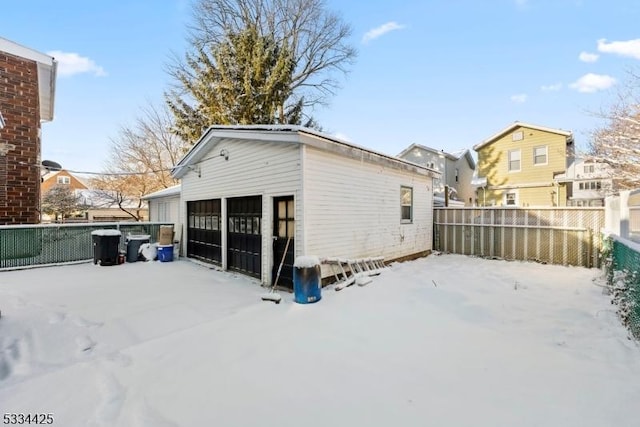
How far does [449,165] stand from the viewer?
23375 mm

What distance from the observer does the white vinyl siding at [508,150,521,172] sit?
667 inches

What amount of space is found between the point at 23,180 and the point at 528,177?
21911 mm

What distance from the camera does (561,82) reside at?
11.3 m

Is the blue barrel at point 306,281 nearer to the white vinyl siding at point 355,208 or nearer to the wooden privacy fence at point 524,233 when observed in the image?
the white vinyl siding at point 355,208

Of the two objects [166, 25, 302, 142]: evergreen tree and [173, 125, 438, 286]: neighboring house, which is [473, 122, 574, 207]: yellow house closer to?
[173, 125, 438, 286]: neighboring house

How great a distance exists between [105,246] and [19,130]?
3803mm

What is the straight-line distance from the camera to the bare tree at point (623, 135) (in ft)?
32.8

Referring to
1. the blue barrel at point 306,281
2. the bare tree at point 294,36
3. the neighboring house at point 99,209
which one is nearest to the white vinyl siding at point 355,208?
the blue barrel at point 306,281

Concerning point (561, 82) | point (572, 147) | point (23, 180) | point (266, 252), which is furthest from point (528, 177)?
point (23, 180)

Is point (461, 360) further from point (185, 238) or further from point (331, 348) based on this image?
point (185, 238)

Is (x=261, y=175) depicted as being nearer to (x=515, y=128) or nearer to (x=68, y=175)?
(x=515, y=128)

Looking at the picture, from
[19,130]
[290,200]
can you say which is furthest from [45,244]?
[290,200]

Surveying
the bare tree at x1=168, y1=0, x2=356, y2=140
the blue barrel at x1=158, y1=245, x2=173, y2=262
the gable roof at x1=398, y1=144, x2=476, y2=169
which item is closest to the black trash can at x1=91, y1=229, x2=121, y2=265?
the blue barrel at x1=158, y1=245, x2=173, y2=262

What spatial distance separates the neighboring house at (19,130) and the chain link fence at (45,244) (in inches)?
19.6
